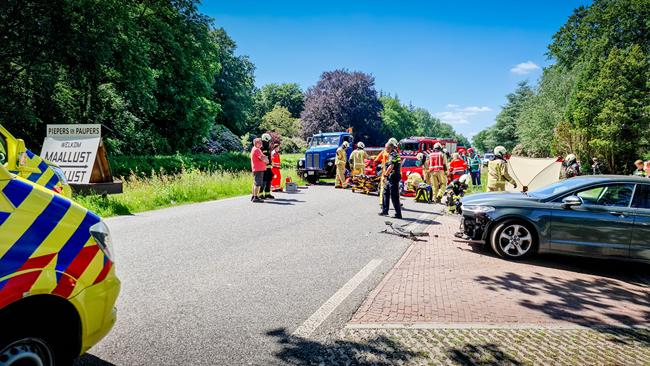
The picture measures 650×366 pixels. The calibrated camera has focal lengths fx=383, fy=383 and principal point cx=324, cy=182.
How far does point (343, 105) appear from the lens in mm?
54625

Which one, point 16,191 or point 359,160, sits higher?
point 359,160

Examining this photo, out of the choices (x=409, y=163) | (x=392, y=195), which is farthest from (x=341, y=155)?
(x=392, y=195)

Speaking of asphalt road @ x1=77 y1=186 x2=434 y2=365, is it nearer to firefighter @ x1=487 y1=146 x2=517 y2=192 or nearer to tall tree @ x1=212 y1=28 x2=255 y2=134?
firefighter @ x1=487 y1=146 x2=517 y2=192

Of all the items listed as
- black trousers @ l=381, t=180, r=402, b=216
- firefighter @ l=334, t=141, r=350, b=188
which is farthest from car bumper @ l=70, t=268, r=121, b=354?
firefighter @ l=334, t=141, r=350, b=188

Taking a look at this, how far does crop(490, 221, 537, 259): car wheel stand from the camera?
20.7 ft

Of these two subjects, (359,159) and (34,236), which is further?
(359,159)

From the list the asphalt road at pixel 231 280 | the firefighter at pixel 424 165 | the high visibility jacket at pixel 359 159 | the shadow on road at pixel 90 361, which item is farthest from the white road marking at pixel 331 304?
the firefighter at pixel 424 165

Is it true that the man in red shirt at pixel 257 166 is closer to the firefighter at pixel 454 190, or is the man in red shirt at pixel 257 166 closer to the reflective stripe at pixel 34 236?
the firefighter at pixel 454 190

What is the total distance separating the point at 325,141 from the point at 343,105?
3485 cm

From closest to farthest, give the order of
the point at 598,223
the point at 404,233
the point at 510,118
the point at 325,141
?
the point at 598,223, the point at 404,233, the point at 325,141, the point at 510,118

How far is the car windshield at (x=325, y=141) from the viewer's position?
67.9 feet

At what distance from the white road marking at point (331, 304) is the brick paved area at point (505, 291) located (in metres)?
0.28

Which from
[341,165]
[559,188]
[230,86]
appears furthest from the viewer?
[230,86]

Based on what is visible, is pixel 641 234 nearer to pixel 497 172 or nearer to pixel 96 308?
pixel 497 172
